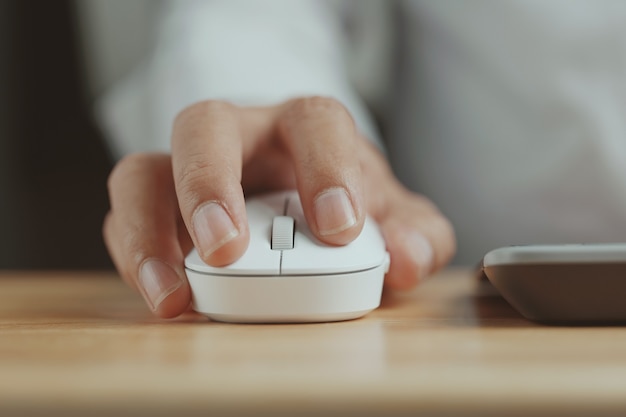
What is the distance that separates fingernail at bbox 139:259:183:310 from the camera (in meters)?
0.38

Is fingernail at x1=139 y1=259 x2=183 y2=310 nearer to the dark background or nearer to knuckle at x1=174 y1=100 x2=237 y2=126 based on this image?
knuckle at x1=174 y1=100 x2=237 y2=126

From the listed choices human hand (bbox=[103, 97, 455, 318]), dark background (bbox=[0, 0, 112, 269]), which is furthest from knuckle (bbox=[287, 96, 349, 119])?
dark background (bbox=[0, 0, 112, 269])

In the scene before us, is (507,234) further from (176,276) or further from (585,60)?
(176,276)

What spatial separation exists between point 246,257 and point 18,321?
5.2 inches

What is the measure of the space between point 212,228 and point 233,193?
0.09 feet

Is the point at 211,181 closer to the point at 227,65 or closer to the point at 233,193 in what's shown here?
the point at 233,193

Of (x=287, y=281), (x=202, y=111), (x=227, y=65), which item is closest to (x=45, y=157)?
(x=227, y=65)

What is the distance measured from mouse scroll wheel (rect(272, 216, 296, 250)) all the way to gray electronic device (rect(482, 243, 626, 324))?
0.10 meters

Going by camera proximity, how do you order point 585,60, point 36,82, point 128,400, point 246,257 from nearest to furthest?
point 128,400 → point 246,257 → point 585,60 → point 36,82

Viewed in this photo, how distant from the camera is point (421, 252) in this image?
1.53ft

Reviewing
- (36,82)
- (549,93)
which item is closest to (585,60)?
(549,93)

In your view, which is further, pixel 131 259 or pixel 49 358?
pixel 131 259

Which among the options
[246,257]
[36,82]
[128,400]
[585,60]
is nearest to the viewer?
[128,400]

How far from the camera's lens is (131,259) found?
1.34 feet
